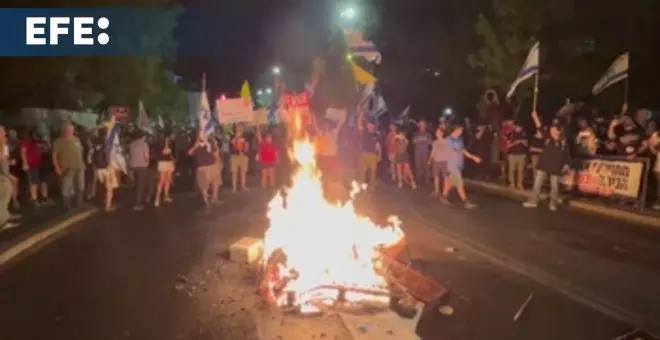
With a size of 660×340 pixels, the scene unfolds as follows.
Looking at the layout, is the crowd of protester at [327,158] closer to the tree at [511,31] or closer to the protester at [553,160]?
the protester at [553,160]

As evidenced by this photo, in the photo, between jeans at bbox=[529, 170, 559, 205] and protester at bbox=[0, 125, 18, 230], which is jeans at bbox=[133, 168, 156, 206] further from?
jeans at bbox=[529, 170, 559, 205]

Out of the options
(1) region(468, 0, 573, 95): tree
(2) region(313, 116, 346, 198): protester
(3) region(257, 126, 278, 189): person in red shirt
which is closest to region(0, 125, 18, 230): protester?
(2) region(313, 116, 346, 198): protester

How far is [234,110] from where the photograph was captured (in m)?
21.3

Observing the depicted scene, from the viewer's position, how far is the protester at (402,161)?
68.3ft

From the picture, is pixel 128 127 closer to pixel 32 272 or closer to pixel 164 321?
pixel 32 272

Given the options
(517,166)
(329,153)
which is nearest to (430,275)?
(329,153)

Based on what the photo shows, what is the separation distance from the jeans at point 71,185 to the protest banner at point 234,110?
6.47 m

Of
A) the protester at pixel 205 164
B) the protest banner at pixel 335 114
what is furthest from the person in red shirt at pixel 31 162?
the protest banner at pixel 335 114

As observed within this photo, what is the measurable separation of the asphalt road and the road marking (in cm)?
2

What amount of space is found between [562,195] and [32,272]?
11.9 meters

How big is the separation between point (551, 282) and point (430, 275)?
1.37 meters

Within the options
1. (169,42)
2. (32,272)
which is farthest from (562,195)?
(169,42)

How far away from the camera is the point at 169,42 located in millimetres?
46500

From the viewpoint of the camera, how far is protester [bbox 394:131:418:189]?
20.8 metres
